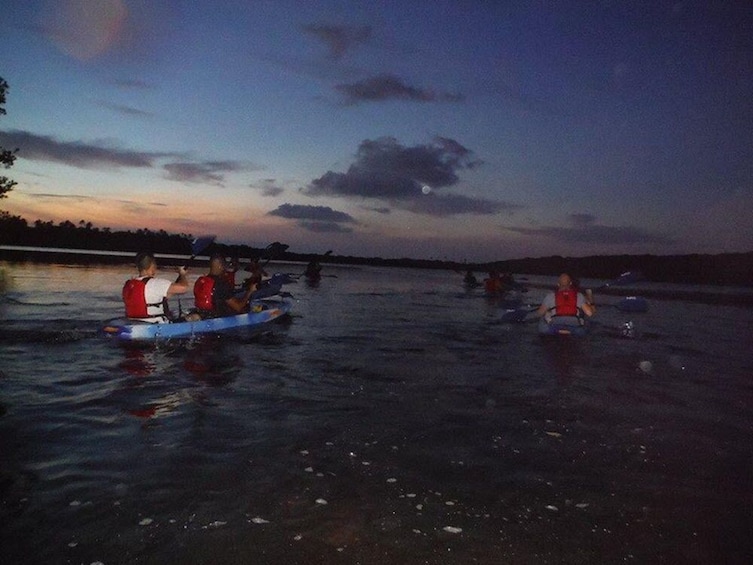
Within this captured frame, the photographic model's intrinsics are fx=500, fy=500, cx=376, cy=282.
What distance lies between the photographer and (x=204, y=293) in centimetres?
1440

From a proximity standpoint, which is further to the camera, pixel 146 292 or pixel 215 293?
pixel 215 293

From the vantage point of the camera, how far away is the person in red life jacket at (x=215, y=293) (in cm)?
1426

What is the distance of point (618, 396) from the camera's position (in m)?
9.81

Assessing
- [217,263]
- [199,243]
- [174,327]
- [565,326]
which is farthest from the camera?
[199,243]

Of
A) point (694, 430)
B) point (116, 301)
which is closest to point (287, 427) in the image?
point (694, 430)

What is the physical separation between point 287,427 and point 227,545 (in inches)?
118

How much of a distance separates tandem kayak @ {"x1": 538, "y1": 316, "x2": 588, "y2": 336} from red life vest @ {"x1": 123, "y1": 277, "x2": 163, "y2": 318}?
11854 millimetres

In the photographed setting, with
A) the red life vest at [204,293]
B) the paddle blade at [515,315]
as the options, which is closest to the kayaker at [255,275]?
the red life vest at [204,293]

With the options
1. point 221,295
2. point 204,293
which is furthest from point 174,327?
point 221,295

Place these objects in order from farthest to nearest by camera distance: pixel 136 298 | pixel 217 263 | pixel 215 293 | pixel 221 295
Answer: pixel 221 295 < pixel 215 293 < pixel 217 263 < pixel 136 298

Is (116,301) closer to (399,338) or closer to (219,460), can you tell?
(399,338)

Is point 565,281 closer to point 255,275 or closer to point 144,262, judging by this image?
point 255,275

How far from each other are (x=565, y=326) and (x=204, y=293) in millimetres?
11251

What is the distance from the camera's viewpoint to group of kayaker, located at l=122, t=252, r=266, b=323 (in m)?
12.1
